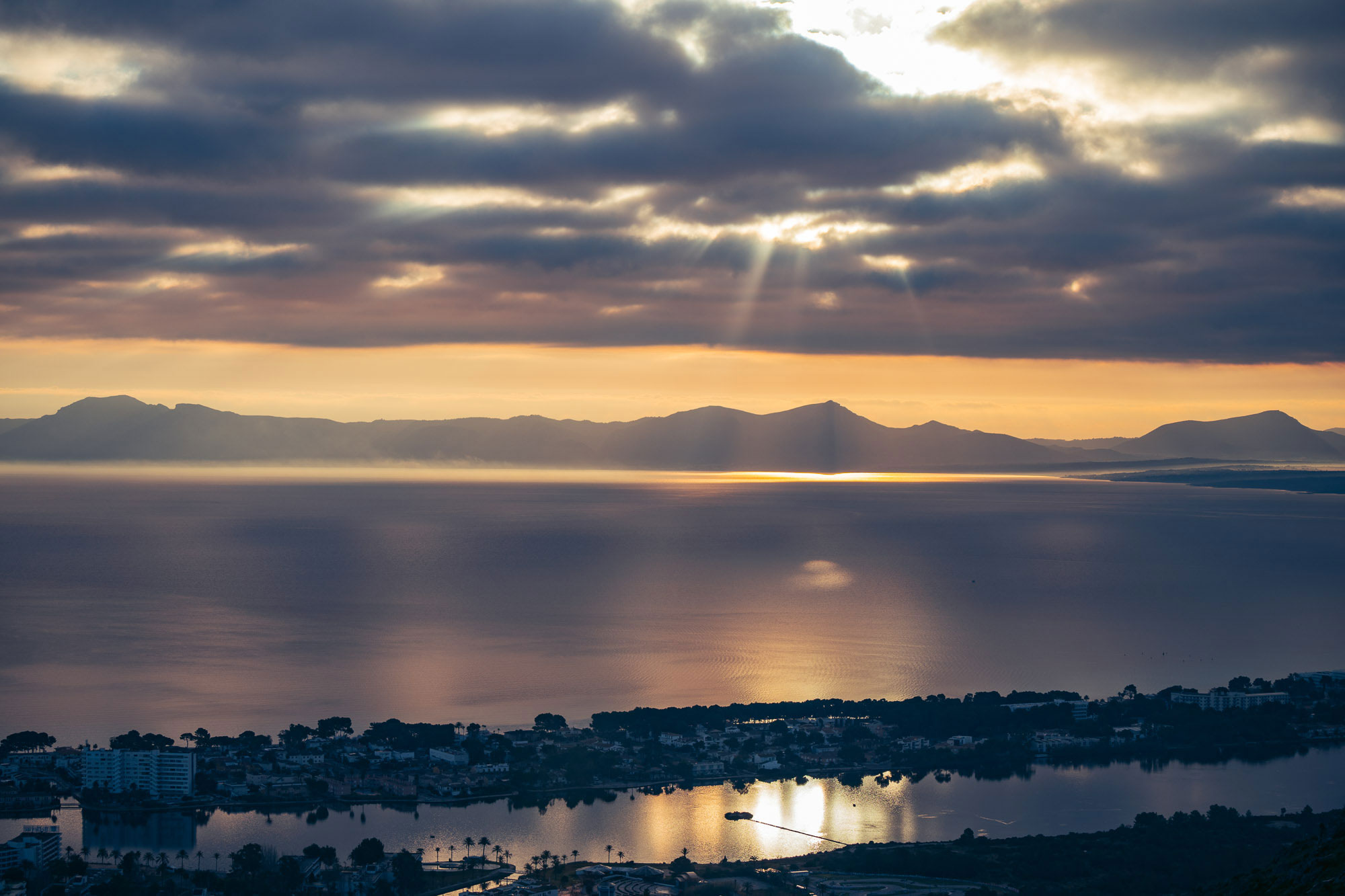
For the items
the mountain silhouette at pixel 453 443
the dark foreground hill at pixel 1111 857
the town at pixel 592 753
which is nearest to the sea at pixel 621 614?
the town at pixel 592 753

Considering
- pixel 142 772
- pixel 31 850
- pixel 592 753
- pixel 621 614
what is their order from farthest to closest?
1. pixel 621 614
2. pixel 592 753
3. pixel 142 772
4. pixel 31 850

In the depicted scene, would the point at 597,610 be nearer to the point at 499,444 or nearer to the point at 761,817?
the point at 761,817

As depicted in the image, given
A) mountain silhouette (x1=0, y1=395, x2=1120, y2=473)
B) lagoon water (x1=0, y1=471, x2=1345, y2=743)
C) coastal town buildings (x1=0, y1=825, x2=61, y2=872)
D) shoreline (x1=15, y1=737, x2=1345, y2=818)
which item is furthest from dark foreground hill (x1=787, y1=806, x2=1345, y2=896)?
mountain silhouette (x1=0, y1=395, x2=1120, y2=473)

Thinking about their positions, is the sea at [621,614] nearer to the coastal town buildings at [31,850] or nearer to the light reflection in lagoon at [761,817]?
the light reflection in lagoon at [761,817]

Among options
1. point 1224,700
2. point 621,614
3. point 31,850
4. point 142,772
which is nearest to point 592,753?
point 142,772

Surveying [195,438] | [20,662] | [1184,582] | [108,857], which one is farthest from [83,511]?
[195,438]

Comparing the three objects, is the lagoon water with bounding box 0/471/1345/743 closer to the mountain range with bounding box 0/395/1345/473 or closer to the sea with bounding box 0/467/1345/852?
the sea with bounding box 0/467/1345/852
